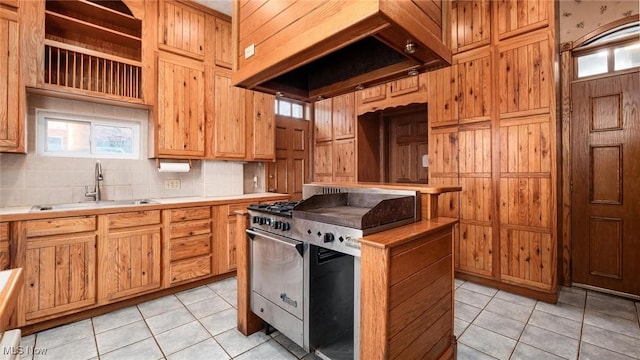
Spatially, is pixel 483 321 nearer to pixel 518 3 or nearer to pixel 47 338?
pixel 518 3

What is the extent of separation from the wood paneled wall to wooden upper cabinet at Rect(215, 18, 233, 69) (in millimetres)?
2574

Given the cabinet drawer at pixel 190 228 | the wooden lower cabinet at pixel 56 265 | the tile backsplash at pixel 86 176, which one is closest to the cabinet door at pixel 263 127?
the tile backsplash at pixel 86 176

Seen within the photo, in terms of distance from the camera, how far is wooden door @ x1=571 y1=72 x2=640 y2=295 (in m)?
2.77

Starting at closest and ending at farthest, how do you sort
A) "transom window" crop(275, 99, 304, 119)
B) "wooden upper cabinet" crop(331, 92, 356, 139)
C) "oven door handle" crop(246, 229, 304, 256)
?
"oven door handle" crop(246, 229, 304, 256)
"wooden upper cabinet" crop(331, 92, 356, 139)
"transom window" crop(275, 99, 304, 119)

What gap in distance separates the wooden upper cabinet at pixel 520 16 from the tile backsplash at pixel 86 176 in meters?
3.60

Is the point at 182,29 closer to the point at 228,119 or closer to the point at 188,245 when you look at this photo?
the point at 228,119

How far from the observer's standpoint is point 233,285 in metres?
3.18

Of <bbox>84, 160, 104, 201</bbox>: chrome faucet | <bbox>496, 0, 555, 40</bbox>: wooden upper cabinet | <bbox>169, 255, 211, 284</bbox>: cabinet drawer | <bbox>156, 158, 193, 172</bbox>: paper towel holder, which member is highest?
<bbox>496, 0, 555, 40</bbox>: wooden upper cabinet

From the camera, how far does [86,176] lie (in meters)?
2.92

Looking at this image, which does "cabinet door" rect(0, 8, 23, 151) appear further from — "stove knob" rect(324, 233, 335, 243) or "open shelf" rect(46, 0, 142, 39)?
"stove knob" rect(324, 233, 335, 243)

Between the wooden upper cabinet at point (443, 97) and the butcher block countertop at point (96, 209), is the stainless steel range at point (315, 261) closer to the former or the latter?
the butcher block countertop at point (96, 209)


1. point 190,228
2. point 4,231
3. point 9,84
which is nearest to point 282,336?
point 190,228

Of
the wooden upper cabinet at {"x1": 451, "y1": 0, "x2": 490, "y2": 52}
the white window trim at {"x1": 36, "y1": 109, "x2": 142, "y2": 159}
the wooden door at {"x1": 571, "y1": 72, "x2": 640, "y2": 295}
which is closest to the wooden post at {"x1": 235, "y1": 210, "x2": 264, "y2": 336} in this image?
the white window trim at {"x1": 36, "y1": 109, "x2": 142, "y2": 159}

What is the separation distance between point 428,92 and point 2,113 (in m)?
4.16
